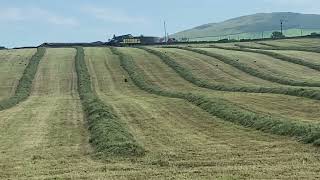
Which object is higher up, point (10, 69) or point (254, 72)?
point (10, 69)

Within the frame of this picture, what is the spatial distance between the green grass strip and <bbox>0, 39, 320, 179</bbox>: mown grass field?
5 centimetres

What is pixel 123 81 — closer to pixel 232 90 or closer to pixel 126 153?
pixel 232 90

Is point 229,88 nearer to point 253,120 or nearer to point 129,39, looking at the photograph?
point 253,120

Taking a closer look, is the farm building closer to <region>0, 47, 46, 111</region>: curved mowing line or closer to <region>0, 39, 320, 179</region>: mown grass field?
<region>0, 47, 46, 111</region>: curved mowing line

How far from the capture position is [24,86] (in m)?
49.0

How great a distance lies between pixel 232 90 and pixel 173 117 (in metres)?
13.8

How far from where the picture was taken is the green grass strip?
18469 mm

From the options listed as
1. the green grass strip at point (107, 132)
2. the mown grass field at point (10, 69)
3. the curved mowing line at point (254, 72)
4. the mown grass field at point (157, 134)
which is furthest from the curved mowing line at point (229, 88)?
the mown grass field at point (10, 69)

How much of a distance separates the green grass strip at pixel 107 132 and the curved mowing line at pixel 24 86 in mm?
5276

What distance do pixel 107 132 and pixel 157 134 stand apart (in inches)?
76.3

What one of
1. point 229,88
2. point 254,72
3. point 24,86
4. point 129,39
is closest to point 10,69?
point 24,86

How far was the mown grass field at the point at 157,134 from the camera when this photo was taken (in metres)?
15.7

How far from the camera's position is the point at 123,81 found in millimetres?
51625

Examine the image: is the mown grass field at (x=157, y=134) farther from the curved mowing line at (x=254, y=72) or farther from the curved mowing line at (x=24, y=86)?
the curved mowing line at (x=254, y=72)
